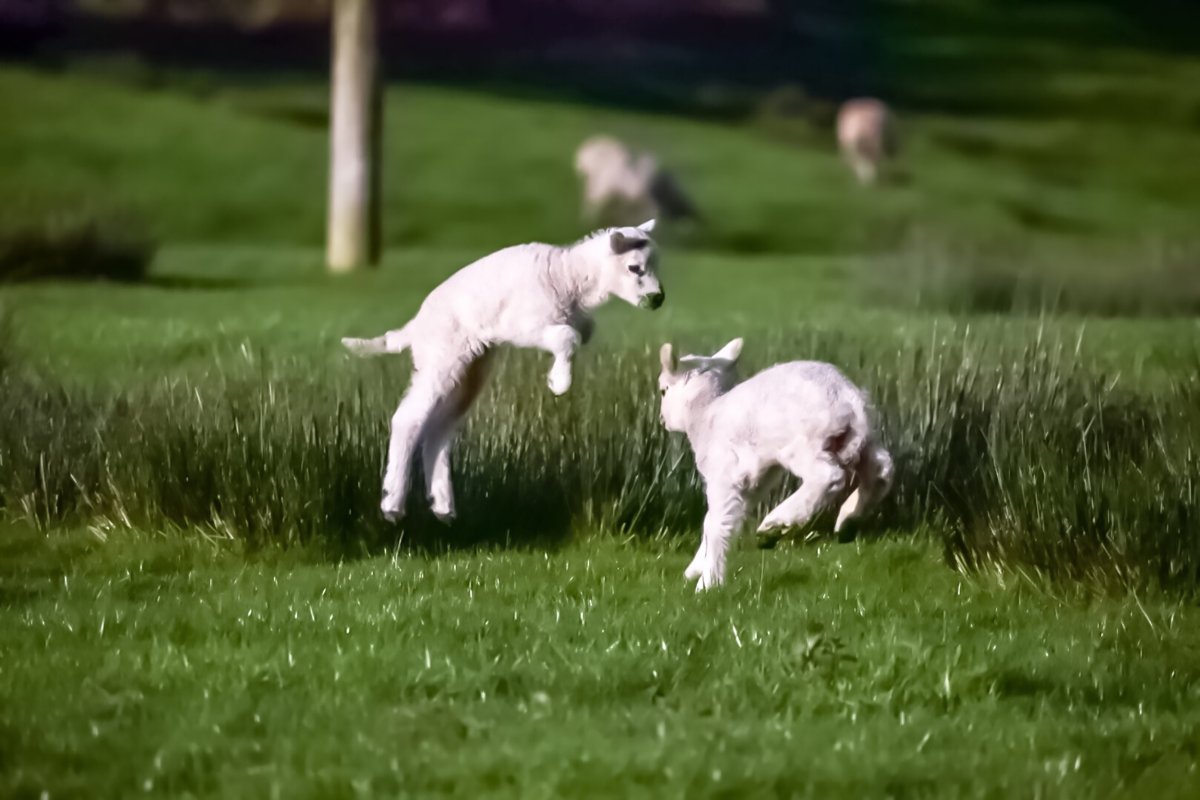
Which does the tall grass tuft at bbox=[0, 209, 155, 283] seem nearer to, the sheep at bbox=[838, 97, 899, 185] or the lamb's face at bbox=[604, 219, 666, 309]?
the lamb's face at bbox=[604, 219, 666, 309]

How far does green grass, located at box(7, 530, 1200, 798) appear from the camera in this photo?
227cm

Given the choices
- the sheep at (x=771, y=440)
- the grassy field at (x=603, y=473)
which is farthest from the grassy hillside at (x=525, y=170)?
the sheep at (x=771, y=440)

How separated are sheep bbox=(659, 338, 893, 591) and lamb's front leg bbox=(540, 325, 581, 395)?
9.1 inches

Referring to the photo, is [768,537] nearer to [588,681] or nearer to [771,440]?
[771,440]

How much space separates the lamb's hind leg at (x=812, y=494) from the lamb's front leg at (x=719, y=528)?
173 mm

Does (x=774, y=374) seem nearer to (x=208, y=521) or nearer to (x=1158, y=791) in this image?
(x=1158, y=791)

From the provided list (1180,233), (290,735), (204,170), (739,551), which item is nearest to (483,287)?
(739,551)

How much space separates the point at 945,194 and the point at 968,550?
1.94m

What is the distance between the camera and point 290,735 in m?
2.37

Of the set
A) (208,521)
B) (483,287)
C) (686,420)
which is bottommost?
(208,521)

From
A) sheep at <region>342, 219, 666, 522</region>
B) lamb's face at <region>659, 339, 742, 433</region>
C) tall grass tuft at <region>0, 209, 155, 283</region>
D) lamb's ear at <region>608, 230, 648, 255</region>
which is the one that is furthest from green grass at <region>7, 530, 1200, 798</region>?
tall grass tuft at <region>0, 209, 155, 283</region>

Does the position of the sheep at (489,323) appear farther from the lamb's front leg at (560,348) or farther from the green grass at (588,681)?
the green grass at (588,681)

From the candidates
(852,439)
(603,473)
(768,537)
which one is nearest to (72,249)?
(603,473)

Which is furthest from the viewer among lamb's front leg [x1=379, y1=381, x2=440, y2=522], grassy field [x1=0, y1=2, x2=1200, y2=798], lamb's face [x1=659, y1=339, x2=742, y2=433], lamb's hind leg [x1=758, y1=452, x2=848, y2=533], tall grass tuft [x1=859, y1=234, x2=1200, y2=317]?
tall grass tuft [x1=859, y1=234, x2=1200, y2=317]
